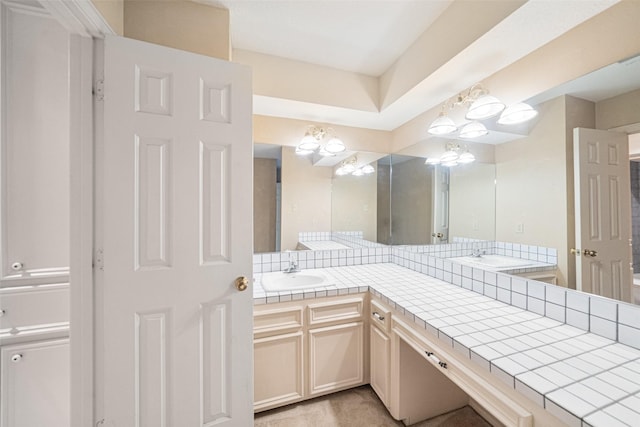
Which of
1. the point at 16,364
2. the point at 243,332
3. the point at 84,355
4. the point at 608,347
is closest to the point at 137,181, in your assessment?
the point at 84,355

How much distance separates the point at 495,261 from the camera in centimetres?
154

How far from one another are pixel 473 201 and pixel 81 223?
7.70 feet

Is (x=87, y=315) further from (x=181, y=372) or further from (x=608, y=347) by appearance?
(x=608, y=347)

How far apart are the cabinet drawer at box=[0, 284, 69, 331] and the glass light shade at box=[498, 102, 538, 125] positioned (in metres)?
2.64

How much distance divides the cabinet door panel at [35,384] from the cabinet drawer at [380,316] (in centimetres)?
180

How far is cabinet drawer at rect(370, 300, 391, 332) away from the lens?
60.2 inches

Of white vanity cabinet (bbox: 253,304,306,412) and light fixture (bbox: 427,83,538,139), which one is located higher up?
light fixture (bbox: 427,83,538,139)

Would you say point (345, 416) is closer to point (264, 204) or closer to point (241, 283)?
point (241, 283)

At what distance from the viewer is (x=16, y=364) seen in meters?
1.22

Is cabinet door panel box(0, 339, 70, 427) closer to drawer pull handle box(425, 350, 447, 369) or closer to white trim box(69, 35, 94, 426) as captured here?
white trim box(69, 35, 94, 426)

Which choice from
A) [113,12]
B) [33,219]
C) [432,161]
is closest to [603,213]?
[432,161]

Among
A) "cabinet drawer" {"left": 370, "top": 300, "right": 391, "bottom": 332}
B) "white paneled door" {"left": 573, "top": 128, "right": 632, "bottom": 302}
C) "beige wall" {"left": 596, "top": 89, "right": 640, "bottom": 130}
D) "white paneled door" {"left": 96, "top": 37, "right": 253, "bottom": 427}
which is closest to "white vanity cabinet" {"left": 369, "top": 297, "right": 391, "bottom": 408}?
"cabinet drawer" {"left": 370, "top": 300, "right": 391, "bottom": 332}

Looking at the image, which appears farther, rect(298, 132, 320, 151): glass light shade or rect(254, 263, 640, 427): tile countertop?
rect(298, 132, 320, 151): glass light shade

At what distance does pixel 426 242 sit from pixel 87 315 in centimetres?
227
